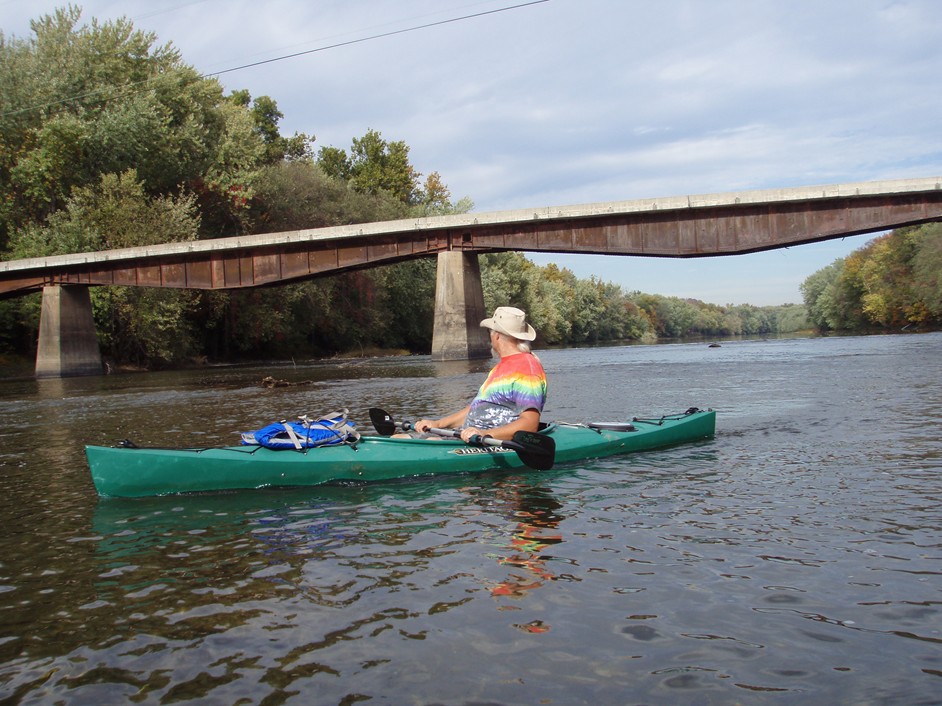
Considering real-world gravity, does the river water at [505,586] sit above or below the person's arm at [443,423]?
below

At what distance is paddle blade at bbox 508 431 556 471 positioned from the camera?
7062mm

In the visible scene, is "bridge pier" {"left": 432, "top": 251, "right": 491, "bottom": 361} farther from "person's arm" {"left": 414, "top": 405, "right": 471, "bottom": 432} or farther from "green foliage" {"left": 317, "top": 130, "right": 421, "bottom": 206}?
"green foliage" {"left": 317, "top": 130, "right": 421, "bottom": 206}

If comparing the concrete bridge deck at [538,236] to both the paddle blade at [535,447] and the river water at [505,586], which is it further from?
the paddle blade at [535,447]

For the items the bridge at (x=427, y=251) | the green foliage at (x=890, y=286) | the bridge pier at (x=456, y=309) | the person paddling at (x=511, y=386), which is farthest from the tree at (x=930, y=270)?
the person paddling at (x=511, y=386)

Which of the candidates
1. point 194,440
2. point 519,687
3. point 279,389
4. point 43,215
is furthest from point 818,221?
point 43,215

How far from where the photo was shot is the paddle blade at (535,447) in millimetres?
7062

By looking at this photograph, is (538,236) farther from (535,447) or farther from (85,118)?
(535,447)

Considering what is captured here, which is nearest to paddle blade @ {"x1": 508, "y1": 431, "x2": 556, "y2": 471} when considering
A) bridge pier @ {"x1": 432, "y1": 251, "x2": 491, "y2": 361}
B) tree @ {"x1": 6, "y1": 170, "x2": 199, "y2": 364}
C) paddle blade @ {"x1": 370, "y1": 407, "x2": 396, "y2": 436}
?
paddle blade @ {"x1": 370, "y1": 407, "x2": 396, "y2": 436}

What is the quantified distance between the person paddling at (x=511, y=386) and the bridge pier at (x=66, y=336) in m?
A: 29.2

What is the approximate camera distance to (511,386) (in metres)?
7.47

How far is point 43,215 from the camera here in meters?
38.5

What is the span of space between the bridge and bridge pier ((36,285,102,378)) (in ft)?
0.14

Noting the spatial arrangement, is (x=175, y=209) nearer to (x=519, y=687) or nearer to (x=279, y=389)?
(x=279, y=389)

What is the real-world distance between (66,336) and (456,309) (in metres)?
16.4
